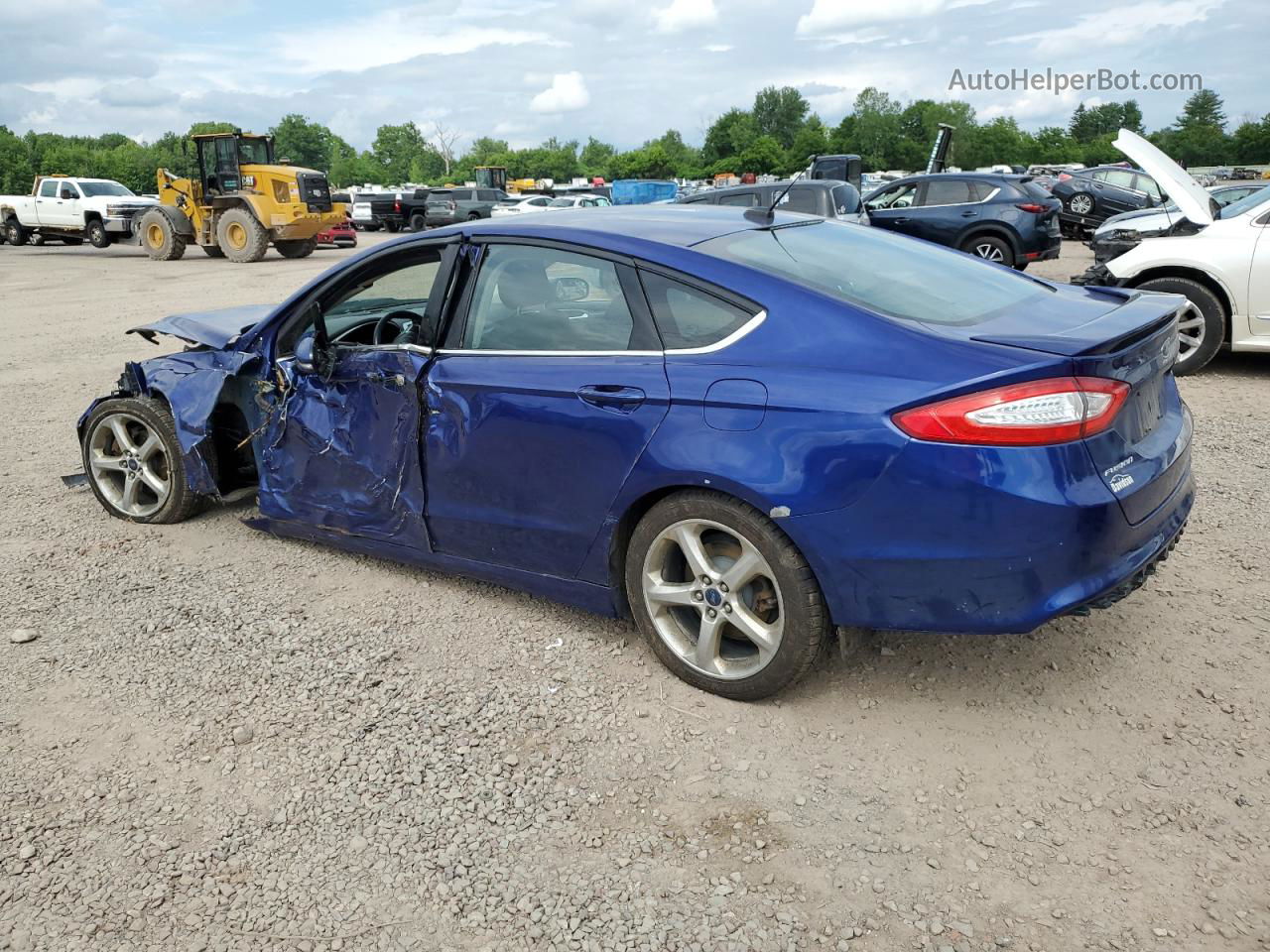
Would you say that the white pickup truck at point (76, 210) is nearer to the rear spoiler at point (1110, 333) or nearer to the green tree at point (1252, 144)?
→ the rear spoiler at point (1110, 333)

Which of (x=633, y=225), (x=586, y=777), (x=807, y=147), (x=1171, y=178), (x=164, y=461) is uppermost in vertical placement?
(x=807, y=147)

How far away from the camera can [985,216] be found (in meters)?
14.4

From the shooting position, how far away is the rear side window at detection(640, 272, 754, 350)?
3.12 metres

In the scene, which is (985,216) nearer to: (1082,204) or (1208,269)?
(1208,269)

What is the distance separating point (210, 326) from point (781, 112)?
158762 mm

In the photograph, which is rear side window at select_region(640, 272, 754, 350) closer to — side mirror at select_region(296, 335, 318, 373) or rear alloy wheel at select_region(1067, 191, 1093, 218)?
side mirror at select_region(296, 335, 318, 373)

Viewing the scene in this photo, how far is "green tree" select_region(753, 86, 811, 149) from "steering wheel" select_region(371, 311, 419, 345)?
15495cm

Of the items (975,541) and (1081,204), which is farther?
(1081,204)

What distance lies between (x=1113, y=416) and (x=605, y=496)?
1.55 meters

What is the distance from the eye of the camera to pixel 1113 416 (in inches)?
110

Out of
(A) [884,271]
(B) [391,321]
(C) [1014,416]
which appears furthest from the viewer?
(B) [391,321]

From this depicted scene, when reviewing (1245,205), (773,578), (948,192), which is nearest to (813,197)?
(948,192)

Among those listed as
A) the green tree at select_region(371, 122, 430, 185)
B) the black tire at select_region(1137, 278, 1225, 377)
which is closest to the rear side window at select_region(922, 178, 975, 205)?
the black tire at select_region(1137, 278, 1225, 377)

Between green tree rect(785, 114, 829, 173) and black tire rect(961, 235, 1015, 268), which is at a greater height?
green tree rect(785, 114, 829, 173)
